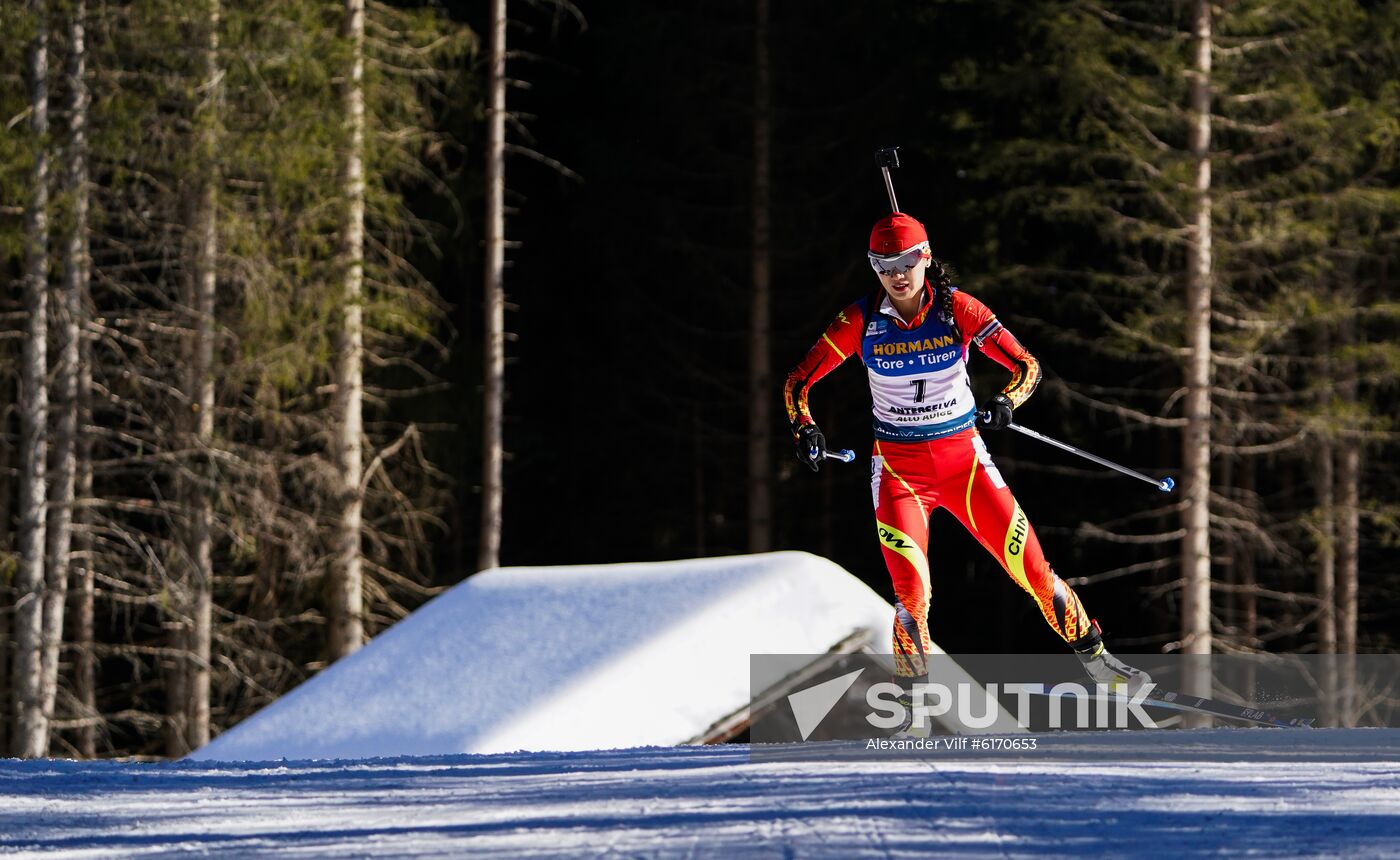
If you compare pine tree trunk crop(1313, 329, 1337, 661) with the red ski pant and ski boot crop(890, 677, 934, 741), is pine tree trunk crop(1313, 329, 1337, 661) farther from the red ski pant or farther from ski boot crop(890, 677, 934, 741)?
ski boot crop(890, 677, 934, 741)

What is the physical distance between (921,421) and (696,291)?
16.1m

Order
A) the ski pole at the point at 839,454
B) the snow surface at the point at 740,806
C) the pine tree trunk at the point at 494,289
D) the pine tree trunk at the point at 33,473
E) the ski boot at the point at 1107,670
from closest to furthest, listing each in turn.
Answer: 1. the snow surface at the point at 740,806
2. the ski pole at the point at 839,454
3. the ski boot at the point at 1107,670
4. the pine tree trunk at the point at 33,473
5. the pine tree trunk at the point at 494,289

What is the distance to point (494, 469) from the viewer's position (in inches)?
705

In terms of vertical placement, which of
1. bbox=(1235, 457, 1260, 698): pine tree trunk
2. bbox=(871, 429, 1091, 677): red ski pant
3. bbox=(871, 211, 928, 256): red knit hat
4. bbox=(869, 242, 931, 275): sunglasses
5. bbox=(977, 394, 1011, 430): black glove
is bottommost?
bbox=(1235, 457, 1260, 698): pine tree trunk

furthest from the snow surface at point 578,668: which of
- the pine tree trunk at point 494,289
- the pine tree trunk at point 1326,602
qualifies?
the pine tree trunk at point 1326,602

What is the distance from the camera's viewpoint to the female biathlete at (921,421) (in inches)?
261

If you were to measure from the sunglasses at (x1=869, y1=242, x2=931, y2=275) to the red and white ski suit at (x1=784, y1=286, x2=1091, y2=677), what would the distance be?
0.67 ft

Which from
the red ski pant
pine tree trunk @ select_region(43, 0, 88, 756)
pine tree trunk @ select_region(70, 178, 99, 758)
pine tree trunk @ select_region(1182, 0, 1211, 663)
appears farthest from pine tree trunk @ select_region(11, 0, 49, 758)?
pine tree trunk @ select_region(1182, 0, 1211, 663)

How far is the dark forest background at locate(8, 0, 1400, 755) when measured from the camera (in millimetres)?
14422

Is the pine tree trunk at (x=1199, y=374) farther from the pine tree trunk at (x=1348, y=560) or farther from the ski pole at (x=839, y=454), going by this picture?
the ski pole at (x=839, y=454)

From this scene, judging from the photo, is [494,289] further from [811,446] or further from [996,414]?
[996,414]

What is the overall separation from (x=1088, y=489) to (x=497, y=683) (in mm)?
12922

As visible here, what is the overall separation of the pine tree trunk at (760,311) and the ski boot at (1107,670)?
1296cm

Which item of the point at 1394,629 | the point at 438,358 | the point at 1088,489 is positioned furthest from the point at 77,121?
the point at 1394,629
